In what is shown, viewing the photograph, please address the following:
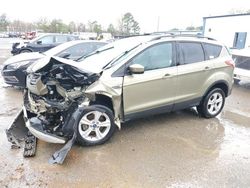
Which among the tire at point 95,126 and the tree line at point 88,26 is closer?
the tire at point 95,126

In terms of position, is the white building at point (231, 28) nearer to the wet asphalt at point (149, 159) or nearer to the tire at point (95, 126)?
the wet asphalt at point (149, 159)

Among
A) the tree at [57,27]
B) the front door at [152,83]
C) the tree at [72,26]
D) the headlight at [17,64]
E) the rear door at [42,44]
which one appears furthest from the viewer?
the tree at [72,26]

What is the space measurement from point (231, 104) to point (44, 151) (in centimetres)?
528

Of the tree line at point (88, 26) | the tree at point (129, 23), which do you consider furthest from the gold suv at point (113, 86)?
the tree at point (129, 23)

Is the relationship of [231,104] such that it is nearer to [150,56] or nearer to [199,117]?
[199,117]

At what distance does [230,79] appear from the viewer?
238 inches

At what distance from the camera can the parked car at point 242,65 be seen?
31.0 feet

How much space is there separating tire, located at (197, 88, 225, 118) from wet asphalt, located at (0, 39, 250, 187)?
0.89 feet

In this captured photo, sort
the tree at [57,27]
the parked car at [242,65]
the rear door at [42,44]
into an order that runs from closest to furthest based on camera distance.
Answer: the parked car at [242,65]
the rear door at [42,44]
the tree at [57,27]

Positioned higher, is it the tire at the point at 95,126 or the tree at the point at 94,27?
the tree at the point at 94,27

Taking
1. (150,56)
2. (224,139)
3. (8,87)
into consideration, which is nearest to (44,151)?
(150,56)

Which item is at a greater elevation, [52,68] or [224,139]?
[52,68]

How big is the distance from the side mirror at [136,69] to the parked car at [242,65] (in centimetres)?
615

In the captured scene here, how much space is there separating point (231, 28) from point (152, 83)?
16986mm
